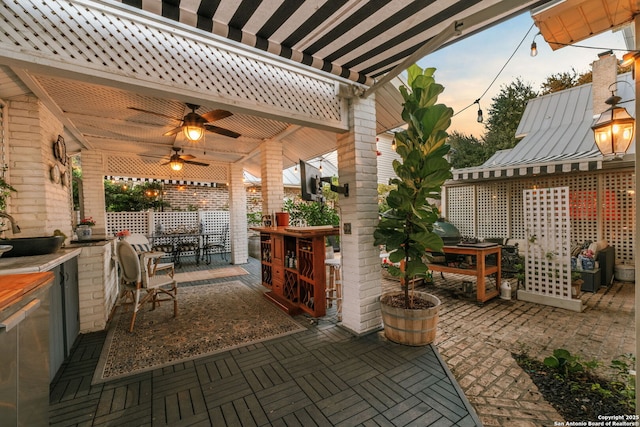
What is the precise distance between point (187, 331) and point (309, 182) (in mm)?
2581

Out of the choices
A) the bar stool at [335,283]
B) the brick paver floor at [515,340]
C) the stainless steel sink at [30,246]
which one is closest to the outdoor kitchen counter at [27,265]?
the stainless steel sink at [30,246]

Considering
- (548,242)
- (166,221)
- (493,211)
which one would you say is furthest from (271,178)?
(493,211)

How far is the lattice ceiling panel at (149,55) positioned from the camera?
1.79m

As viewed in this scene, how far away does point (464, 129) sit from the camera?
1520 cm

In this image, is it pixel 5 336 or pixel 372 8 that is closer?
pixel 5 336

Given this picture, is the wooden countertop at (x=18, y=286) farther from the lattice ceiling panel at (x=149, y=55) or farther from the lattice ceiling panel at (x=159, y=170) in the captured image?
the lattice ceiling panel at (x=159, y=170)

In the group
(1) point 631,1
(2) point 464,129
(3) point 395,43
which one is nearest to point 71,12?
(3) point 395,43

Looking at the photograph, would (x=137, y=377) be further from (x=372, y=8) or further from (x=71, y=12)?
(x=372, y=8)

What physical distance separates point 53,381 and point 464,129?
18116 millimetres

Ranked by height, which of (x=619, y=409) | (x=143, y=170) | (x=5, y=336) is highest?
(x=143, y=170)

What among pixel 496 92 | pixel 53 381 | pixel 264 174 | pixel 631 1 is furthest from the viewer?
pixel 496 92

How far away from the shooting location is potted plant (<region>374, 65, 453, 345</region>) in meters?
2.77

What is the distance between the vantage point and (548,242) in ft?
13.8

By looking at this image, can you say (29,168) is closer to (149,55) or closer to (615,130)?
(149,55)
